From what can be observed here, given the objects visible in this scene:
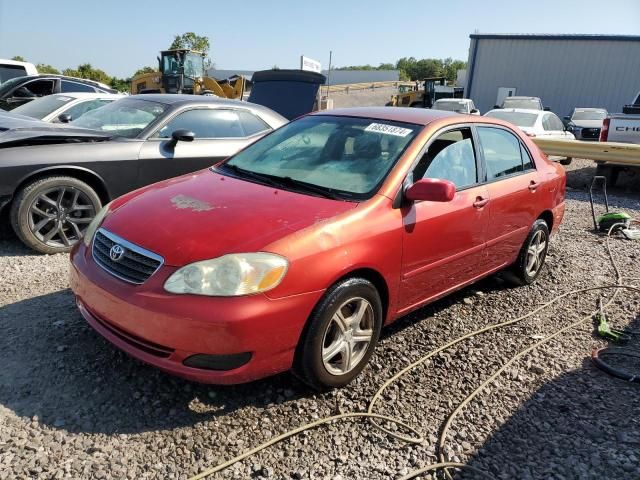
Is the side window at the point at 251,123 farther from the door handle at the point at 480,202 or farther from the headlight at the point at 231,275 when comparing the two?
the headlight at the point at 231,275

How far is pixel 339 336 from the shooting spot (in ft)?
9.42

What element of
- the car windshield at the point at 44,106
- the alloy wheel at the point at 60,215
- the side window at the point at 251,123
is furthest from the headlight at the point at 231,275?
the car windshield at the point at 44,106

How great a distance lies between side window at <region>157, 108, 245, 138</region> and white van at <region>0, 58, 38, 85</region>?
10995mm

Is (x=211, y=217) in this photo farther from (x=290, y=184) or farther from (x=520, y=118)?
(x=520, y=118)

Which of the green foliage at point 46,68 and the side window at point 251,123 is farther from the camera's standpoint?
the green foliage at point 46,68

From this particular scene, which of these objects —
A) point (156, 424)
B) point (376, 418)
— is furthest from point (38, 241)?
point (376, 418)

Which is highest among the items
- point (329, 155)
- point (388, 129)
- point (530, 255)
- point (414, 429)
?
point (388, 129)

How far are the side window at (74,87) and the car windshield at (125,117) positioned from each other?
17.7ft

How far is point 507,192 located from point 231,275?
2609 mm

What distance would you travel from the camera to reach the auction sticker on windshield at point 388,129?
3.51 m

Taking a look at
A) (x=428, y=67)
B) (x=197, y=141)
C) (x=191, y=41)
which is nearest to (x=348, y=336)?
(x=197, y=141)

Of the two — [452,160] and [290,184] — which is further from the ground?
[452,160]

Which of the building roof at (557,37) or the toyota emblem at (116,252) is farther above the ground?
the building roof at (557,37)

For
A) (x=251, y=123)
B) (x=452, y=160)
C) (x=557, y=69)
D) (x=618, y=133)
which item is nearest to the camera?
(x=452, y=160)
